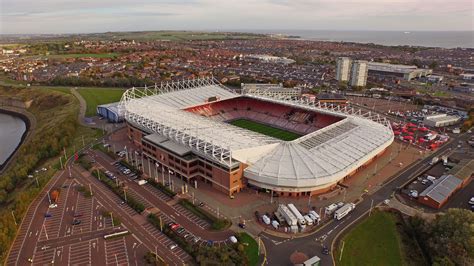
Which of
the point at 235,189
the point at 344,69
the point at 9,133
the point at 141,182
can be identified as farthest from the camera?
the point at 344,69

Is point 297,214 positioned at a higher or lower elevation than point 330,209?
higher

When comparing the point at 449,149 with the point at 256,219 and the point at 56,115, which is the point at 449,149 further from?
the point at 56,115

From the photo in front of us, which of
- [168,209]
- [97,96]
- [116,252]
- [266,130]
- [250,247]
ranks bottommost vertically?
[116,252]

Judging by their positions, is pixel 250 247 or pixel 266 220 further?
pixel 266 220

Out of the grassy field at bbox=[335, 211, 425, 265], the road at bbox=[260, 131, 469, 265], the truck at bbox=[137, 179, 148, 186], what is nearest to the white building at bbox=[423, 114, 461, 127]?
the road at bbox=[260, 131, 469, 265]

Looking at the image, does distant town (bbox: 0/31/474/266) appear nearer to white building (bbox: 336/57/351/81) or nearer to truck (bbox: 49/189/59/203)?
truck (bbox: 49/189/59/203)

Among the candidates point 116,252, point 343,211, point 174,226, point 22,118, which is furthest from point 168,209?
point 22,118

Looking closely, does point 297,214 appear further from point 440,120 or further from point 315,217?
point 440,120
